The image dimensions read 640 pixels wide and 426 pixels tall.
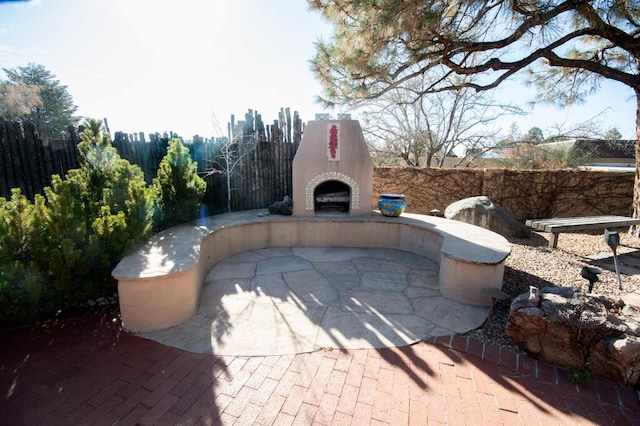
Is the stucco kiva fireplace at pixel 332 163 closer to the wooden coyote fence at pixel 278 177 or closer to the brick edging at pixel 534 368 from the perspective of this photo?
the wooden coyote fence at pixel 278 177

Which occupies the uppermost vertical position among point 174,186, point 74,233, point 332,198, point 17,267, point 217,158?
point 217,158

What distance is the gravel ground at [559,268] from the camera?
10.5 feet

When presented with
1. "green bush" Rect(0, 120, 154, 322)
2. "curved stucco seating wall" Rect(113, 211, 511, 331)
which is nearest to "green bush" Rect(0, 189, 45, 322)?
"green bush" Rect(0, 120, 154, 322)

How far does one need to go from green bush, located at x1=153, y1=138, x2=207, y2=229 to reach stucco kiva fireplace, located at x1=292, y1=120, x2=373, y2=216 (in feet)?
6.29

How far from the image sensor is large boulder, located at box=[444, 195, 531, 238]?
656 centimetres

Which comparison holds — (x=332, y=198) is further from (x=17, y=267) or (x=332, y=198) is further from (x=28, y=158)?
(x=28, y=158)

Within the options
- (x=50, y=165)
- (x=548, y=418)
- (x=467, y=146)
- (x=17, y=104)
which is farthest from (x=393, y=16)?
(x=17, y=104)

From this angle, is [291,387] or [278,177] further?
[278,177]

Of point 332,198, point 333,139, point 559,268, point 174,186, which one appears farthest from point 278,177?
point 559,268

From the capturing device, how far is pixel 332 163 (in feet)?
18.5

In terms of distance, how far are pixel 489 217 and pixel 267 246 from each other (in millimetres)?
5074

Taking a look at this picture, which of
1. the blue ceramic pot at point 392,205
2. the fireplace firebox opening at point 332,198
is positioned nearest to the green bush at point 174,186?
the fireplace firebox opening at point 332,198

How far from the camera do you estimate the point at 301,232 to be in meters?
5.73

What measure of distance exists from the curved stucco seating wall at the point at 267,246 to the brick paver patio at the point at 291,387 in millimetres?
442
